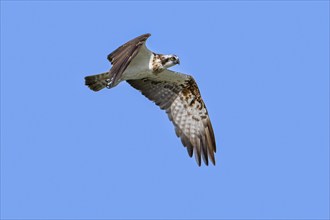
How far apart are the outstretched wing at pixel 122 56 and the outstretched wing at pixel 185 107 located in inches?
80.8

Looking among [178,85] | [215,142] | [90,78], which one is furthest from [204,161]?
[90,78]

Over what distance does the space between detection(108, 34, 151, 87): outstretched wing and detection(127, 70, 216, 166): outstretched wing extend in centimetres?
205

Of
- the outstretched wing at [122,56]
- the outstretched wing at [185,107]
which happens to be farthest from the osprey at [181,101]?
the outstretched wing at [122,56]

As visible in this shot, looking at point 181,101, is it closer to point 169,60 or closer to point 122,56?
point 169,60

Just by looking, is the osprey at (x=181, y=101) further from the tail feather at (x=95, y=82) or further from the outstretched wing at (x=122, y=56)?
the outstretched wing at (x=122, y=56)

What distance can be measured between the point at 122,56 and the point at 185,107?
126 inches

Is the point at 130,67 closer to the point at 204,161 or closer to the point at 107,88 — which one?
the point at 107,88

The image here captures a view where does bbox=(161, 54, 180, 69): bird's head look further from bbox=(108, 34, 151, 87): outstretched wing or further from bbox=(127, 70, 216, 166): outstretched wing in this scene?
bbox=(108, 34, 151, 87): outstretched wing

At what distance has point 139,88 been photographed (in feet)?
55.2

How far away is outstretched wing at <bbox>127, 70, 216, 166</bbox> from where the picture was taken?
1669 centimetres

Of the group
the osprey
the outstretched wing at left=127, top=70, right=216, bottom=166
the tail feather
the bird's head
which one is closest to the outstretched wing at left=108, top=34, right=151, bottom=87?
the bird's head

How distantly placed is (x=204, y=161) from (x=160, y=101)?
4.96 feet

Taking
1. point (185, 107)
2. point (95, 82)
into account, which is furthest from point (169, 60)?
point (185, 107)

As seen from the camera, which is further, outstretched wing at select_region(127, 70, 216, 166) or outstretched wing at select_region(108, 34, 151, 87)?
outstretched wing at select_region(127, 70, 216, 166)
